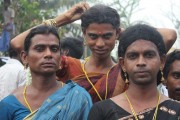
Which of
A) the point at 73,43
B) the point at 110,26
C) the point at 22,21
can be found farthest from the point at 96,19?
the point at 22,21

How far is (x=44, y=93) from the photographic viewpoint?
3.53 meters

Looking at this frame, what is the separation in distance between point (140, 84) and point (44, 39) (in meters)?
0.89

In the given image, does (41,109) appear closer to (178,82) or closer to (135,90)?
(135,90)

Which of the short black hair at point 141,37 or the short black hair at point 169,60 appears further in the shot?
the short black hair at point 169,60

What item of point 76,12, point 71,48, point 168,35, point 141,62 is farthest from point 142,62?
point 71,48

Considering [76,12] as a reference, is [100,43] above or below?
below

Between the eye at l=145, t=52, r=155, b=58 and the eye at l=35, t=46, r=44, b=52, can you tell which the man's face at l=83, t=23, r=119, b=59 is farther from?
the eye at l=145, t=52, r=155, b=58

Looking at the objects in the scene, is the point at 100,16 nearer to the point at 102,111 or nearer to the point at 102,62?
the point at 102,62

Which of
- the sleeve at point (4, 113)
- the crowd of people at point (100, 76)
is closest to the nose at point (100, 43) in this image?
the crowd of people at point (100, 76)

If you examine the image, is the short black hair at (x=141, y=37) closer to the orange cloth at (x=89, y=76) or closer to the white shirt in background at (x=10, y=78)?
the orange cloth at (x=89, y=76)

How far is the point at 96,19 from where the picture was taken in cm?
366

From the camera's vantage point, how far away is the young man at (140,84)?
297 centimetres

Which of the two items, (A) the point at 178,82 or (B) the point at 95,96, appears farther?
(A) the point at 178,82

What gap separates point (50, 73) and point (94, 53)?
1.48 feet
